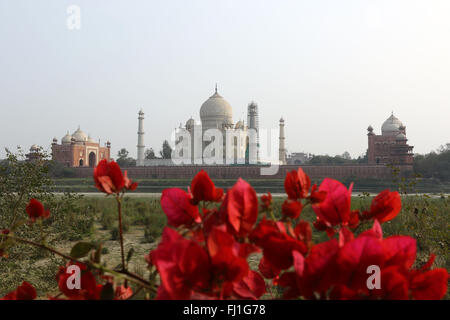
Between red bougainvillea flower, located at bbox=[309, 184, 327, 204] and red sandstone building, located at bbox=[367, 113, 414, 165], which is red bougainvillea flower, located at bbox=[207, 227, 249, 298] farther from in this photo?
red sandstone building, located at bbox=[367, 113, 414, 165]

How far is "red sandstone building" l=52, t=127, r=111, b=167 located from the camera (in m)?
29.0

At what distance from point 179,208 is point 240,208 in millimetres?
134

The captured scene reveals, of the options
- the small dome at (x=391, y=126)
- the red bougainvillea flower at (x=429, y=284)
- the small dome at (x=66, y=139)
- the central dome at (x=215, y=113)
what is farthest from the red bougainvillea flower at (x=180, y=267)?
the small dome at (x=66, y=139)

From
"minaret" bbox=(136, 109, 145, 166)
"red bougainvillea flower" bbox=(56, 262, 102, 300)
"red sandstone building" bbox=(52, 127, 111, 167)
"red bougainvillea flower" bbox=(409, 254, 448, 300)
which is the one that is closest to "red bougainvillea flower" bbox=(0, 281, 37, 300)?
"red bougainvillea flower" bbox=(56, 262, 102, 300)

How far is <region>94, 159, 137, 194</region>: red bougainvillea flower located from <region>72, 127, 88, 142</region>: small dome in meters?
33.8

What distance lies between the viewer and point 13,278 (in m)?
3.86

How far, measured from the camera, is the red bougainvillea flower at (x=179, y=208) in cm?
57

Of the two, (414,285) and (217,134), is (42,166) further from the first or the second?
(217,134)

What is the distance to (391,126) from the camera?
26641 millimetres

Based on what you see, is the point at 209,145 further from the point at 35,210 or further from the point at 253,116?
the point at 35,210

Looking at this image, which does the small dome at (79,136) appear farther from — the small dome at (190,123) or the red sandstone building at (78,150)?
the small dome at (190,123)

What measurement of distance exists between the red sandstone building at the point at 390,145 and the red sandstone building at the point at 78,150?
63.8 ft
